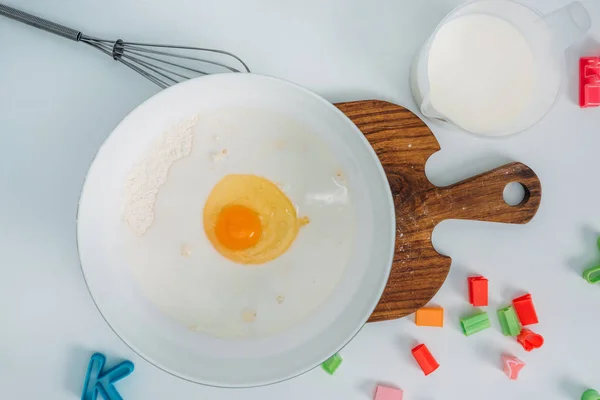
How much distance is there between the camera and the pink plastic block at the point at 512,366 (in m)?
1.01

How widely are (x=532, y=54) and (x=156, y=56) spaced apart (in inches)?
26.6

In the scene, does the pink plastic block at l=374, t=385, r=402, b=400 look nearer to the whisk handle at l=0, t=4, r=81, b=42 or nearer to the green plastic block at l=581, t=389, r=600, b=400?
the green plastic block at l=581, t=389, r=600, b=400

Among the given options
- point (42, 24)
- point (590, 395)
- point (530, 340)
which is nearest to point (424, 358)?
point (530, 340)

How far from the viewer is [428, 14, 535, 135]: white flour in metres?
0.96

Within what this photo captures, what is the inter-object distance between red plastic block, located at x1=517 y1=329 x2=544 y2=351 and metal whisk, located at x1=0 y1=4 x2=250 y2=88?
0.70 metres

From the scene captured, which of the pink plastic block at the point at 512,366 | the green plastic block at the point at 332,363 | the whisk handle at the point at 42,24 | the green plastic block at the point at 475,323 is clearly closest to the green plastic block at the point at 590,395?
the pink plastic block at the point at 512,366

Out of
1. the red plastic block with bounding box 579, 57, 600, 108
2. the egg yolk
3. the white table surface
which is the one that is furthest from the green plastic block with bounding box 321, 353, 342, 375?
the red plastic block with bounding box 579, 57, 600, 108

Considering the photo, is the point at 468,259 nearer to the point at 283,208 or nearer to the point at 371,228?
the point at 371,228

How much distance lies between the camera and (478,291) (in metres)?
1.00

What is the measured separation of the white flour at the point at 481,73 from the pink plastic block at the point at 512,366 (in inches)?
16.4

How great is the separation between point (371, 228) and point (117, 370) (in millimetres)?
520

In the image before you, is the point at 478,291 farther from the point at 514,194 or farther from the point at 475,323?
the point at 514,194

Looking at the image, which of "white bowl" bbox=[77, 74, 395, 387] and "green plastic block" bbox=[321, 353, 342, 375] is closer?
"white bowl" bbox=[77, 74, 395, 387]

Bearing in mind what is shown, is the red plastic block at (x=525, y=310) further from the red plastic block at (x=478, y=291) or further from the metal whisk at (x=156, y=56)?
the metal whisk at (x=156, y=56)
